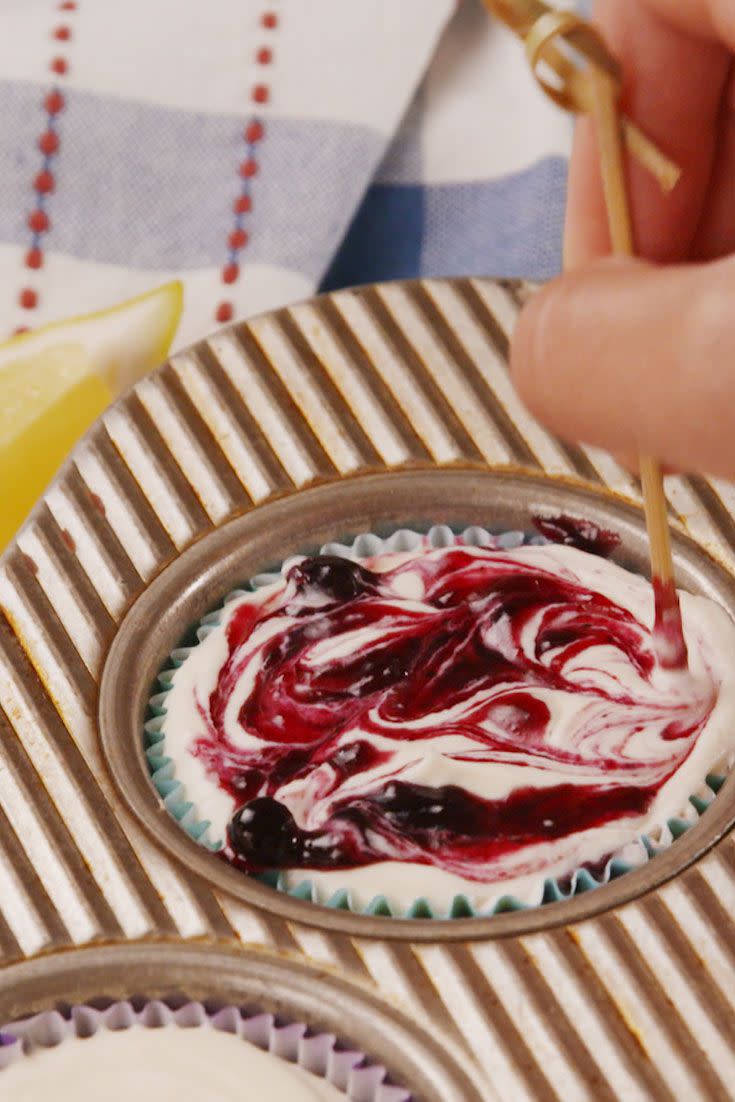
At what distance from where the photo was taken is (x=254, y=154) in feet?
8.61

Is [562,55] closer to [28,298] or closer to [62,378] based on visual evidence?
[62,378]

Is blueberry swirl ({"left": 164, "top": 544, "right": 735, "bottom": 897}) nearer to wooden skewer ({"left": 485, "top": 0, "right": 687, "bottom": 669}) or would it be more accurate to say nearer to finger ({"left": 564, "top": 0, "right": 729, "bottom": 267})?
wooden skewer ({"left": 485, "top": 0, "right": 687, "bottom": 669})

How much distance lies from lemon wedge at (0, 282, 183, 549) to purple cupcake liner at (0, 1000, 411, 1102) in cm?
73

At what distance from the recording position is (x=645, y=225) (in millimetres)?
1746

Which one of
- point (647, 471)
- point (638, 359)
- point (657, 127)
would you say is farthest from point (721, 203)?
point (638, 359)

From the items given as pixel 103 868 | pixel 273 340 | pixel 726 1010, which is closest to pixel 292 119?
pixel 273 340

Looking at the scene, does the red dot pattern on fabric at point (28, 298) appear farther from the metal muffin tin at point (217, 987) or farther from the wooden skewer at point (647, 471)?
the metal muffin tin at point (217, 987)

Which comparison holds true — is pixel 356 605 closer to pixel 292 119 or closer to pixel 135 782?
pixel 135 782

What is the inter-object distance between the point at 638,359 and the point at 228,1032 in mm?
711

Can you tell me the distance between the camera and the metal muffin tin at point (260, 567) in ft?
4.62

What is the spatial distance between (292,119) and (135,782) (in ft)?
4.44

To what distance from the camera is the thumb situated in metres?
1.06

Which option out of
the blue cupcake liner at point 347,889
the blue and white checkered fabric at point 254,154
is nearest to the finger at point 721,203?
the blue cupcake liner at point 347,889

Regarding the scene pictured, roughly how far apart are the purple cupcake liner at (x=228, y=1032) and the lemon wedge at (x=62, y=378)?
2.40 feet
